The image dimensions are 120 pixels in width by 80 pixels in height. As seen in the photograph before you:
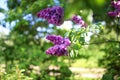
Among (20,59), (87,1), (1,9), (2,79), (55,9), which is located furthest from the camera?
(1,9)

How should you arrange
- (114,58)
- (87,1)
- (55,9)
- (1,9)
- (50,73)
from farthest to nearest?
(1,9) → (50,73) → (114,58) → (55,9) → (87,1)

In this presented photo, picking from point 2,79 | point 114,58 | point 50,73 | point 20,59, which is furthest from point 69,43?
point 50,73

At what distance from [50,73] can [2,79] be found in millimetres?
3955

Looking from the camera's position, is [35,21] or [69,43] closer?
[69,43]

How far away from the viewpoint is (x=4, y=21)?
929cm

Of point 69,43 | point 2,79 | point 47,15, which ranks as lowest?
point 2,79

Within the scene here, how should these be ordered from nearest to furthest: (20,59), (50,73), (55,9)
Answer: (55,9) → (20,59) → (50,73)

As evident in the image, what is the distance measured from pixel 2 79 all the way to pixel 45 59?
143 inches

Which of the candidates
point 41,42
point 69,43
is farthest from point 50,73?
point 69,43

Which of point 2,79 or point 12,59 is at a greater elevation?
point 12,59

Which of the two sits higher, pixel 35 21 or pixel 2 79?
pixel 35 21

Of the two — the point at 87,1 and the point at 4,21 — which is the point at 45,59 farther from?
the point at 87,1

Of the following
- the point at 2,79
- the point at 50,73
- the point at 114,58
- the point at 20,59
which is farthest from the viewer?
the point at 50,73

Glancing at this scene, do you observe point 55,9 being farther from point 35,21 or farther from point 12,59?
point 35,21
